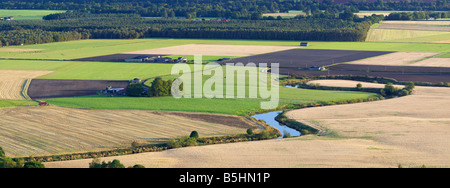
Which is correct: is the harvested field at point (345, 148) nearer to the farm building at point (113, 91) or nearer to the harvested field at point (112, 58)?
the farm building at point (113, 91)

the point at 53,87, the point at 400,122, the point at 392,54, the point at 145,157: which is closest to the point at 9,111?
the point at 53,87

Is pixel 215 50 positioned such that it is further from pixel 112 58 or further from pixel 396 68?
pixel 396 68

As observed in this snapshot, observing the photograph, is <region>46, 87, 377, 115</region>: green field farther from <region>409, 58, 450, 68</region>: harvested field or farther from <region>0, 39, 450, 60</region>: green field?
<region>0, 39, 450, 60</region>: green field

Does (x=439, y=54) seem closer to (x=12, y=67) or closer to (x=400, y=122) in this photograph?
(x=400, y=122)

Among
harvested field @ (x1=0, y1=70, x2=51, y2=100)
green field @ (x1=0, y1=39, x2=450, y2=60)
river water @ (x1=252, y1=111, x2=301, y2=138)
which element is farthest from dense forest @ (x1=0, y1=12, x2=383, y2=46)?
river water @ (x1=252, y1=111, x2=301, y2=138)

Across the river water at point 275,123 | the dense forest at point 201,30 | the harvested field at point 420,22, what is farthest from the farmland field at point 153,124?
the harvested field at point 420,22
